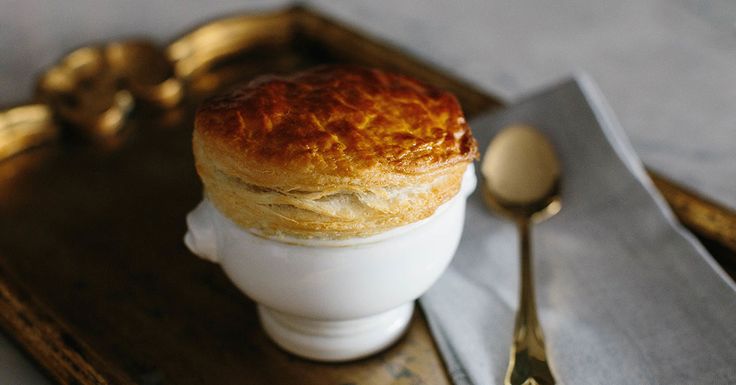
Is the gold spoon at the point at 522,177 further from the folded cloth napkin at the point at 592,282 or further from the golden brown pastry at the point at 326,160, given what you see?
the golden brown pastry at the point at 326,160

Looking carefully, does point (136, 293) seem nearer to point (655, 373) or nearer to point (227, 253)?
point (227, 253)

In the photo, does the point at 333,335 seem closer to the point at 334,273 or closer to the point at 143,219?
the point at 334,273

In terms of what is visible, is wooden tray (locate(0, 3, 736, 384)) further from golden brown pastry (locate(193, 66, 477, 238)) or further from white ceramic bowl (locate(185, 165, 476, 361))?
golden brown pastry (locate(193, 66, 477, 238))

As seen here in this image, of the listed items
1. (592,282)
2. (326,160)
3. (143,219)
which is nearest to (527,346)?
(592,282)

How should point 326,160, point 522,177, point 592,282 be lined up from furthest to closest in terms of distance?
point 522,177 → point 592,282 → point 326,160

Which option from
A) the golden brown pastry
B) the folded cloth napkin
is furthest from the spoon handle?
the golden brown pastry

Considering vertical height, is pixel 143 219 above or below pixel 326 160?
below

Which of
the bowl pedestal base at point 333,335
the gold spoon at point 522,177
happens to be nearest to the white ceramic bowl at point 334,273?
the bowl pedestal base at point 333,335
